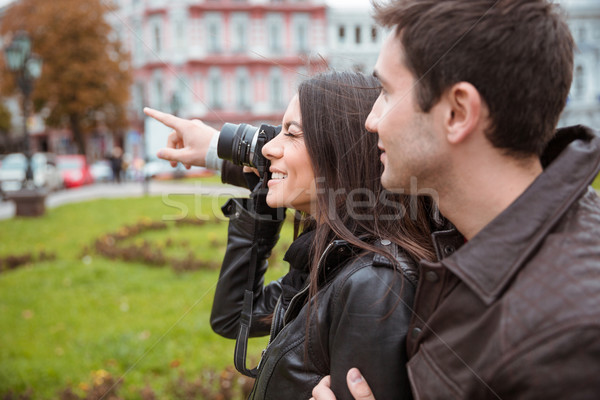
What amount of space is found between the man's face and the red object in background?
70.6 feet

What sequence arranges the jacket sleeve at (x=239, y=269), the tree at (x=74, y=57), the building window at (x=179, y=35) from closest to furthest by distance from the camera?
the jacket sleeve at (x=239, y=269)
the building window at (x=179, y=35)
the tree at (x=74, y=57)

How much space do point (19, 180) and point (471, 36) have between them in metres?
18.0

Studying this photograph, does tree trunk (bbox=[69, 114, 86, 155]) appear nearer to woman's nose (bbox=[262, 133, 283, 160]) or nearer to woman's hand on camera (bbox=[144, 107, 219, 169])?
woman's hand on camera (bbox=[144, 107, 219, 169])

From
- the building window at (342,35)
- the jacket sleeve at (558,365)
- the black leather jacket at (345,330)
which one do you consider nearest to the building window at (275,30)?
the building window at (342,35)

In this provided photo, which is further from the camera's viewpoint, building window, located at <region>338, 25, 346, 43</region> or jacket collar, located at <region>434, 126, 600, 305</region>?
building window, located at <region>338, 25, 346, 43</region>

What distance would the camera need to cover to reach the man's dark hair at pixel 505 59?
0.97m

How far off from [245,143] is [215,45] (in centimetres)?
1565

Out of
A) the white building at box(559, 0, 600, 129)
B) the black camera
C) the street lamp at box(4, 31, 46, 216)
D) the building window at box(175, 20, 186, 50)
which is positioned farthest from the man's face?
the white building at box(559, 0, 600, 129)

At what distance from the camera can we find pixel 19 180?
1622 cm

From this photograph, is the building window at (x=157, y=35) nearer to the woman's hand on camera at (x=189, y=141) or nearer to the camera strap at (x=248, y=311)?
the woman's hand on camera at (x=189, y=141)

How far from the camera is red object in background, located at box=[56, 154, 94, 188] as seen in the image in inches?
805

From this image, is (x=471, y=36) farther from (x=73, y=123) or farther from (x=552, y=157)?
(x=73, y=123)

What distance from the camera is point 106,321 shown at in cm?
430

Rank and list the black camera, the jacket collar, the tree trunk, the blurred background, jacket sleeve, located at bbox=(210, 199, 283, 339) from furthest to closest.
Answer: the tree trunk < the blurred background < jacket sleeve, located at bbox=(210, 199, 283, 339) < the black camera < the jacket collar
